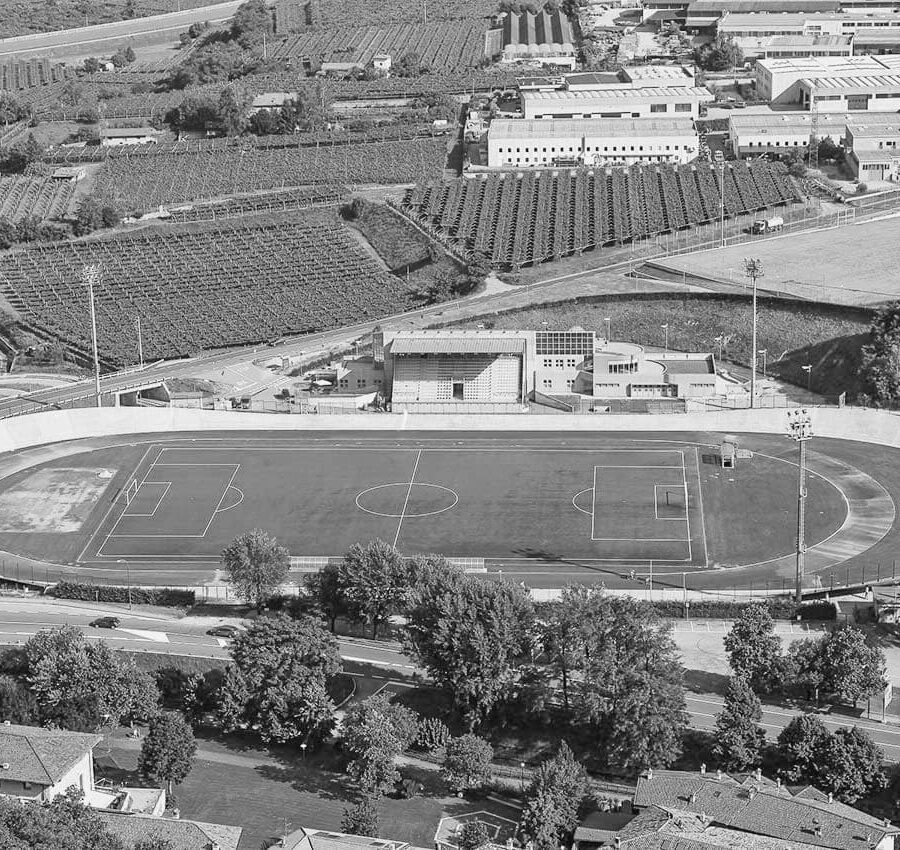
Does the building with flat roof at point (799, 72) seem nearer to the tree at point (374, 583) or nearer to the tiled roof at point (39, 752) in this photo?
the tree at point (374, 583)

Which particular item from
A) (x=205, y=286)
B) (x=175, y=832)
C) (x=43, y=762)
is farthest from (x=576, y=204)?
(x=175, y=832)

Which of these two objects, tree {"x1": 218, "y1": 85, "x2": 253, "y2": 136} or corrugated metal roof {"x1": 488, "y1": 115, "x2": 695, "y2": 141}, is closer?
corrugated metal roof {"x1": 488, "y1": 115, "x2": 695, "y2": 141}

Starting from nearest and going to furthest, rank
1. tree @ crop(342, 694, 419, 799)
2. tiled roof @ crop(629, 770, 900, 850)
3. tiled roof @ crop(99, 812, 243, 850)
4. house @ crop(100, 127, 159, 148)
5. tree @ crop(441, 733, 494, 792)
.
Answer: tiled roof @ crop(629, 770, 900, 850) → tiled roof @ crop(99, 812, 243, 850) → tree @ crop(441, 733, 494, 792) → tree @ crop(342, 694, 419, 799) → house @ crop(100, 127, 159, 148)

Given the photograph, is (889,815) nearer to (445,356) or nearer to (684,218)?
(445,356)

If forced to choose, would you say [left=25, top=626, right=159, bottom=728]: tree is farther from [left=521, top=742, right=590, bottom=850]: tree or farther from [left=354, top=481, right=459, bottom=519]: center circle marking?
[left=354, top=481, right=459, bottom=519]: center circle marking

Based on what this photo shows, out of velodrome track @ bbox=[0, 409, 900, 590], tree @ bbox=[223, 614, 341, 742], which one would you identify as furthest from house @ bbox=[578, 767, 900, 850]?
velodrome track @ bbox=[0, 409, 900, 590]

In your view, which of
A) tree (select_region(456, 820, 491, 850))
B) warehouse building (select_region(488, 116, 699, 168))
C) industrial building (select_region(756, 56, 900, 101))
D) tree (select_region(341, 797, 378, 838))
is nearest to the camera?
tree (select_region(456, 820, 491, 850))

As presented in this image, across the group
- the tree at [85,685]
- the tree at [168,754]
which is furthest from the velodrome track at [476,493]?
the tree at [168,754]
